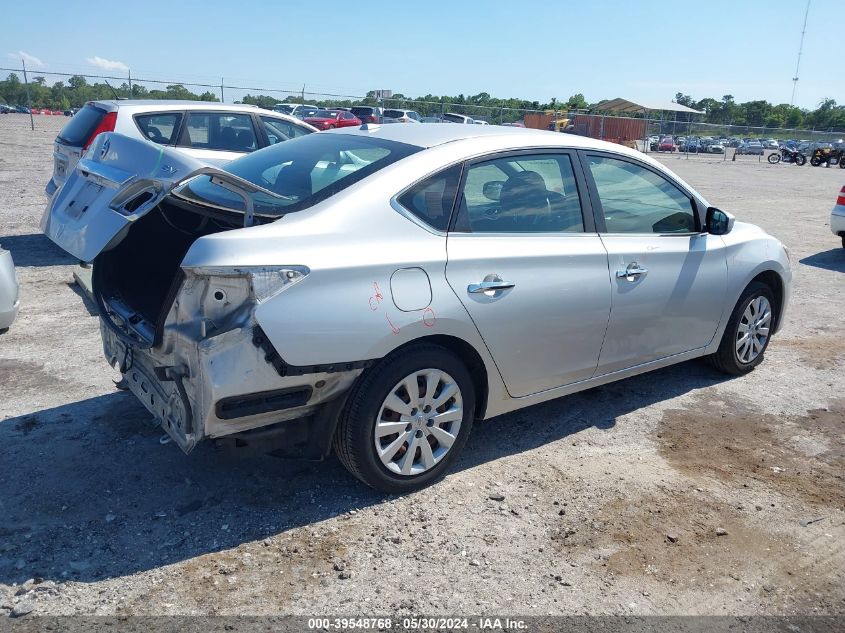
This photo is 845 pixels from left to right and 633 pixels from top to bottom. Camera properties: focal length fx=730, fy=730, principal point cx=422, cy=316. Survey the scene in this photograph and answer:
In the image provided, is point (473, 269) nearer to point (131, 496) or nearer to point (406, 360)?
point (406, 360)

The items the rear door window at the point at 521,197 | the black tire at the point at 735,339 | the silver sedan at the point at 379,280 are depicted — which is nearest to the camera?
the silver sedan at the point at 379,280

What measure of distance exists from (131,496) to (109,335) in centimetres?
89

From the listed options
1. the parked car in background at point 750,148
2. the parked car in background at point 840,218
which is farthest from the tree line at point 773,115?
the parked car in background at point 840,218

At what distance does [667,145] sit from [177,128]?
39541 mm

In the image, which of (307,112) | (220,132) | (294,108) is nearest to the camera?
(220,132)

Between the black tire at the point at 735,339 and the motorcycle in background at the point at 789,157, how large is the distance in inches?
1523

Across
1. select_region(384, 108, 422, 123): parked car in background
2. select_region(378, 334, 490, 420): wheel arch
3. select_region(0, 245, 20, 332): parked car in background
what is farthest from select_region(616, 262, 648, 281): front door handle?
select_region(384, 108, 422, 123): parked car in background

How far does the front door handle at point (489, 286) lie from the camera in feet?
11.8

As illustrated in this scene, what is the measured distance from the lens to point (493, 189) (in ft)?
12.9

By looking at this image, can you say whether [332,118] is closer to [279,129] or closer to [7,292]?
[279,129]

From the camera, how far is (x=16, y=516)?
133 inches

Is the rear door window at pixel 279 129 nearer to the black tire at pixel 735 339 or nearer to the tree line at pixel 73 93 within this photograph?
the black tire at pixel 735 339

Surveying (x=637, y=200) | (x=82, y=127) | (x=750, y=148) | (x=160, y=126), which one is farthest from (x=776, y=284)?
(x=750, y=148)

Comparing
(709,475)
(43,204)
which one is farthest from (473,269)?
(43,204)
